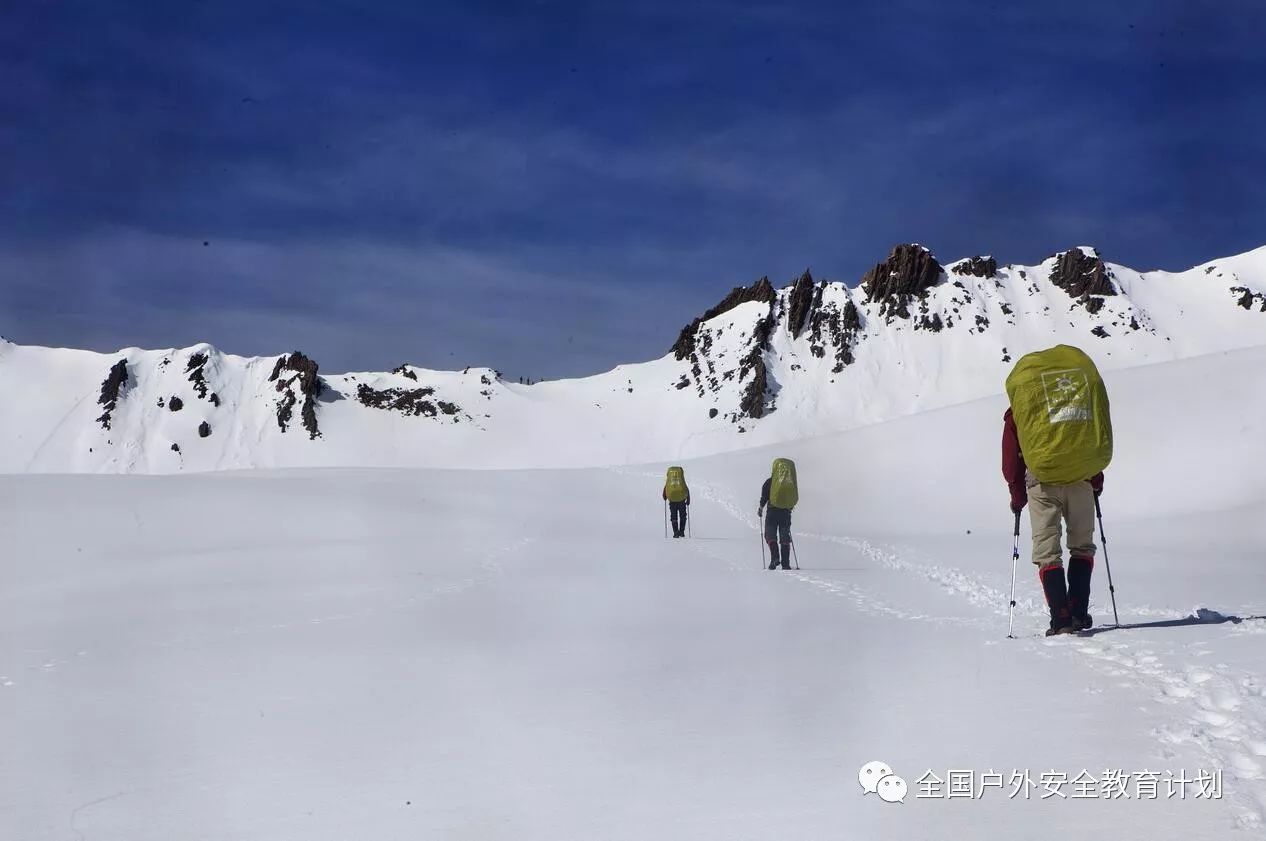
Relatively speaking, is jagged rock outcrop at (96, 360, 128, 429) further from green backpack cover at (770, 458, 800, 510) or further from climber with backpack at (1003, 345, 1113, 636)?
climber with backpack at (1003, 345, 1113, 636)

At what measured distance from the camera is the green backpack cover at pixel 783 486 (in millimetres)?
16016

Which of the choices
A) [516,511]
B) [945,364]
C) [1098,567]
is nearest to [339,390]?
[945,364]

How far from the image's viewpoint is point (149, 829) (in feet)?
12.8

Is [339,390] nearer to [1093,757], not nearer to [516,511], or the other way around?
[516,511]

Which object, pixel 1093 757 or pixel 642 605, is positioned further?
pixel 642 605

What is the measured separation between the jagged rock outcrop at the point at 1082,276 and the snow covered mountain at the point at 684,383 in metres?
0.34

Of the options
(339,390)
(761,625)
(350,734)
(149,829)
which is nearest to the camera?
(149,829)

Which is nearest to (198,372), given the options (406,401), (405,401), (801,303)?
(405,401)

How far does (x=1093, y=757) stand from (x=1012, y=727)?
56 cm

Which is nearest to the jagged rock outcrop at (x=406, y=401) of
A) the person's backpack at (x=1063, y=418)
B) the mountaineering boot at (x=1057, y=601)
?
the person's backpack at (x=1063, y=418)

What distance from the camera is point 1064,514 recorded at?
7828mm

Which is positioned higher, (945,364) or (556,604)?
(945,364)

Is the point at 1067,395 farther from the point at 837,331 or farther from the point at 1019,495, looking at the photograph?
the point at 837,331

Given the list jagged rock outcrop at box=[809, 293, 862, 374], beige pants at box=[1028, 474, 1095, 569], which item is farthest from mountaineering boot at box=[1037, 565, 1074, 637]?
jagged rock outcrop at box=[809, 293, 862, 374]
